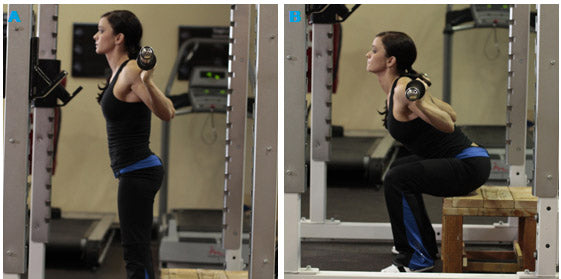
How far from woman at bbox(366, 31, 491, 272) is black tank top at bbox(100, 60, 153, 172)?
1.12 m

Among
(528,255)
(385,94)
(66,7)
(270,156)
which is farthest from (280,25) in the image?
(528,255)

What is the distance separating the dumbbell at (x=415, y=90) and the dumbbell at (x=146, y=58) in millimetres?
1082

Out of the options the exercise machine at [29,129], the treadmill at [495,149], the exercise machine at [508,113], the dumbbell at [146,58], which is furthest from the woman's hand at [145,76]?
the treadmill at [495,149]

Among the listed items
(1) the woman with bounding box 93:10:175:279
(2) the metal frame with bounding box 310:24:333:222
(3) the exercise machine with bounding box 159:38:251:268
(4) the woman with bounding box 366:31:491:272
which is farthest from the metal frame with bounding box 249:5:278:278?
(3) the exercise machine with bounding box 159:38:251:268

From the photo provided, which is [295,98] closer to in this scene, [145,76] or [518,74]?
[145,76]

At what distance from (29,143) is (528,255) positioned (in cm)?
252

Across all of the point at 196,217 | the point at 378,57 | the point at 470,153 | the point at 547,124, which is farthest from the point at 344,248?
the point at 547,124

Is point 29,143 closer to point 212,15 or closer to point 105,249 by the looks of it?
point 105,249

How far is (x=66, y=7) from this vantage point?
165 inches

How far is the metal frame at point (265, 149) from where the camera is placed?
3.72 meters

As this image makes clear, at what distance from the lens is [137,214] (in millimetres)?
3914

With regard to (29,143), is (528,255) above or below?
below

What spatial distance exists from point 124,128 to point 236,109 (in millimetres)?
527

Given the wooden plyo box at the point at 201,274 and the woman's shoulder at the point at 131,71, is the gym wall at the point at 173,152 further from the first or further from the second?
the woman's shoulder at the point at 131,71
